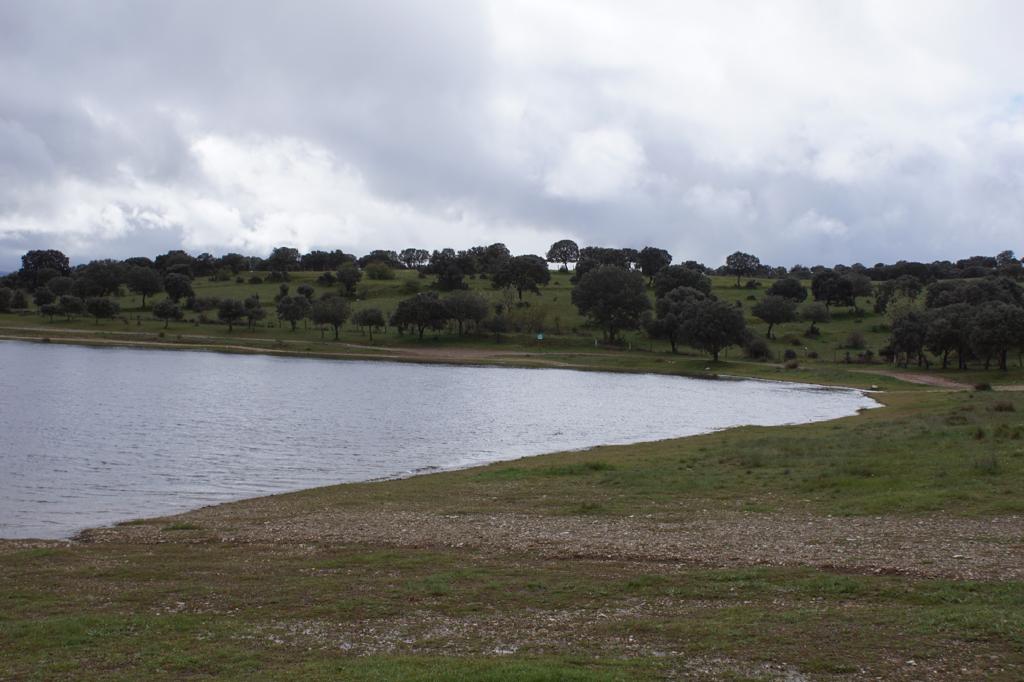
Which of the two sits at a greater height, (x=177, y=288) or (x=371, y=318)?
(x=177, y=288)

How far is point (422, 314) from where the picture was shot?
151 metres

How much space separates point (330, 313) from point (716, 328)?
2759 inches

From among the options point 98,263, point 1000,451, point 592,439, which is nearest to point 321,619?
→ point 1000,451

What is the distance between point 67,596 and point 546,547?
10.7m

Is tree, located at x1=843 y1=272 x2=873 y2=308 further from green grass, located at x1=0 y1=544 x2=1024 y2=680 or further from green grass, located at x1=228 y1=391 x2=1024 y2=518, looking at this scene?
green grass, located at x1=0 y1=544 x2=1024 y2=680

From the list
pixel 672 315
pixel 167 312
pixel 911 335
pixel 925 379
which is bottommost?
pixel 925 379

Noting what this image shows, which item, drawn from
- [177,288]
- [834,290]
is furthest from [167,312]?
[834,290]

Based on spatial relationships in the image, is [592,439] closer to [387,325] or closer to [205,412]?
Answer: [205,412]

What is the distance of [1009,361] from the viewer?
112 meters

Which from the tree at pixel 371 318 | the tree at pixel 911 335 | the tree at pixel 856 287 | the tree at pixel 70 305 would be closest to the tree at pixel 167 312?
the tree at pixel 70 305

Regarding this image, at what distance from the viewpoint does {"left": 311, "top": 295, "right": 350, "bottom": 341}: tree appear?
15200cm

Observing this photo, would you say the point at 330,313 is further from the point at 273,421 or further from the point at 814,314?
the point at 273,421

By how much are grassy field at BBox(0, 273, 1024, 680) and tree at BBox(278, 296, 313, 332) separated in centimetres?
12894

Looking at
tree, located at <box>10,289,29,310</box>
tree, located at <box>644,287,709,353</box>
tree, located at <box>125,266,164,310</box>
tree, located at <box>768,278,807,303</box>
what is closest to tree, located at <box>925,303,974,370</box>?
tree, located at <box>644,287,709,353</box>
